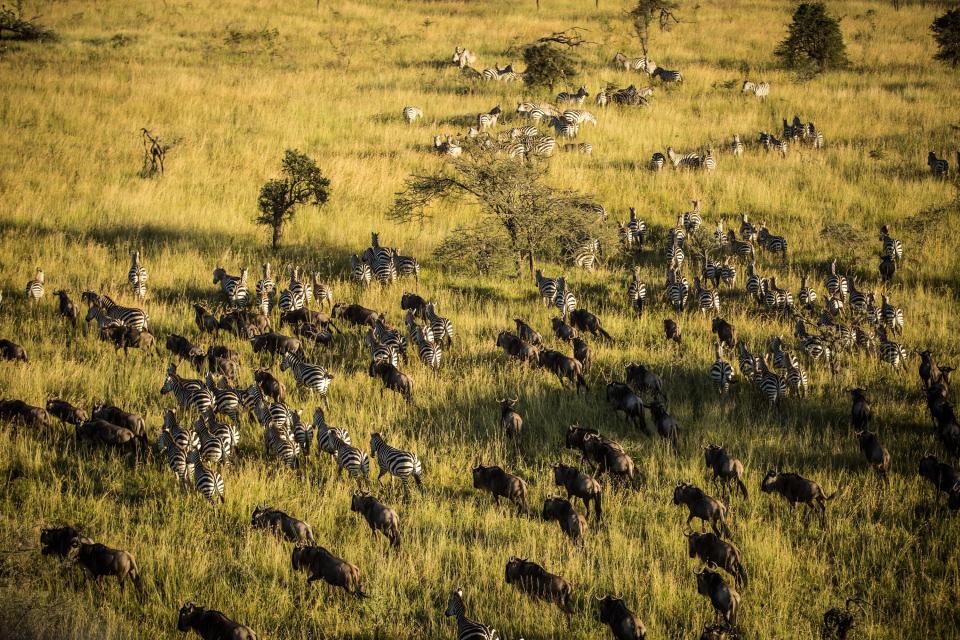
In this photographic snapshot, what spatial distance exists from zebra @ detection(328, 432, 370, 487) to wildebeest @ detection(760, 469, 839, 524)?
4964mm

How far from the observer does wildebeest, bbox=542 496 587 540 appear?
9180 millimetres

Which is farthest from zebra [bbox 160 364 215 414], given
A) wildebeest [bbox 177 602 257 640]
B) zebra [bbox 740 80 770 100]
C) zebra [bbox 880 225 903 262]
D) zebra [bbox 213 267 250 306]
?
zebra [bbox 740 80 770 100]

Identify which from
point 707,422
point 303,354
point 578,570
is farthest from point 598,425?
point 303,354

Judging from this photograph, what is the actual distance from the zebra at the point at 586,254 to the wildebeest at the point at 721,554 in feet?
38.7

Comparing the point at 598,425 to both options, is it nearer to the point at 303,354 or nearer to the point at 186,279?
the point at 303,354

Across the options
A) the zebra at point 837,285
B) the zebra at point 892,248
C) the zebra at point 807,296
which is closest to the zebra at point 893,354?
the zebra at point 807,296

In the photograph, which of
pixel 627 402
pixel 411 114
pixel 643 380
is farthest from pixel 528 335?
pixel 411 114

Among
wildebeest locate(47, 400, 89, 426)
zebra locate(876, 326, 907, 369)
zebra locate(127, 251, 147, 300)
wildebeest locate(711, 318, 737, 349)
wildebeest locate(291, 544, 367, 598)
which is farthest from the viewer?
zebra locate(127, 251, 147, 300)

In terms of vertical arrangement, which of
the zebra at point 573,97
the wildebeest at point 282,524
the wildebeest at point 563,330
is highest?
the zebra at point 573,97

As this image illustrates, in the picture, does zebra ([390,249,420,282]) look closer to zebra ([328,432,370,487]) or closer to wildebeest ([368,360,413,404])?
wildebeest ([368,360,413,404])

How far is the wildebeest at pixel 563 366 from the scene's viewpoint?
44.1 feet

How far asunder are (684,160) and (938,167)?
793 centimetres

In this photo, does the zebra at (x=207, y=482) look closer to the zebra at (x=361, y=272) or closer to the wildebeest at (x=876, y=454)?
the wildebeest at (x=876, y=454)

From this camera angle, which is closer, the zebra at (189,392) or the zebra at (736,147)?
the zebra at (189,392)
